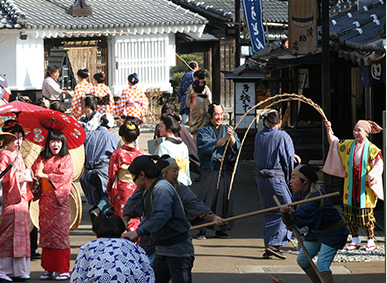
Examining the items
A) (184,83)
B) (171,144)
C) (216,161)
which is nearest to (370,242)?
(216,161)

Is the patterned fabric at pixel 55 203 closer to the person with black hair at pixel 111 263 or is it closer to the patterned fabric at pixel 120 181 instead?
the patterned fabric at pixel 120 181

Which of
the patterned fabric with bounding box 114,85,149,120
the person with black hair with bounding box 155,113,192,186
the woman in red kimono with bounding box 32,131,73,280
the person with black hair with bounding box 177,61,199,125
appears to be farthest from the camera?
the person with black hair with bounding box 177,61,199,125

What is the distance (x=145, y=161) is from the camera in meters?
6.77

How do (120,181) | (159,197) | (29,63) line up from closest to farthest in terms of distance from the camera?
(159,197) < (120,181) < (29,63)

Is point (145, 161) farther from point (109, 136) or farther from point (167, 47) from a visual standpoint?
point (167, 47)

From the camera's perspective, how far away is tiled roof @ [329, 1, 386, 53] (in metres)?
10.9

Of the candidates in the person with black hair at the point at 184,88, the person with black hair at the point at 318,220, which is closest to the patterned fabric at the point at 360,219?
the person with black hair at the point at 318,220

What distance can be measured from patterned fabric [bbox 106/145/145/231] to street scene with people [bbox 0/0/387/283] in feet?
0.06

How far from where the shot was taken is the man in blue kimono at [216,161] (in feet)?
35.3

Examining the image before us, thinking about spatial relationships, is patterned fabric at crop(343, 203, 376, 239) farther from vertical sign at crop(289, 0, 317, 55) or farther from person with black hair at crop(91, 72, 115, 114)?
person with black hair at crop(91, 72, 115, 114)

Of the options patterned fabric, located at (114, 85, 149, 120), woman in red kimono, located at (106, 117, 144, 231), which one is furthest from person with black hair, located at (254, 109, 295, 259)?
patterned fabric, located at (114, 85, 149, 120)

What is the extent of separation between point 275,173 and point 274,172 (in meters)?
0.02

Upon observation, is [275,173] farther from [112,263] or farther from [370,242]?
[112,263]

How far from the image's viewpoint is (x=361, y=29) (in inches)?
496
